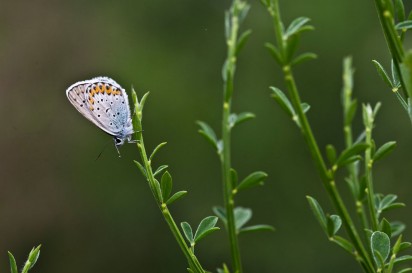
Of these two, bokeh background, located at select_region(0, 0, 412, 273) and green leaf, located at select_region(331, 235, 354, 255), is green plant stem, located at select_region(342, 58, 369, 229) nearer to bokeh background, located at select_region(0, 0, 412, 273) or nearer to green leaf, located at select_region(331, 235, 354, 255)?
green leaf, located at select_region(331, 235, 354, 255)

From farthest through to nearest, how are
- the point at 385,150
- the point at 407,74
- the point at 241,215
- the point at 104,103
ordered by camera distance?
the point at 104,103
the point at 241,215
the point at 385,150
the point at 407,74

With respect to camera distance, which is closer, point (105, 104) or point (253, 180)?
point (253, 180)

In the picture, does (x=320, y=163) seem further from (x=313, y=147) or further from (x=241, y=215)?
(x=241, y=215)

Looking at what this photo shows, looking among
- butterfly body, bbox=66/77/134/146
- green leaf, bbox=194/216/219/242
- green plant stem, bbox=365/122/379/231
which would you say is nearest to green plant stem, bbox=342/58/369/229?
green plant stem, bbox=365/122/379/231

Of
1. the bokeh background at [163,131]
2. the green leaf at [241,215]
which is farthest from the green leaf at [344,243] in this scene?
the bokeh background at [163,131]

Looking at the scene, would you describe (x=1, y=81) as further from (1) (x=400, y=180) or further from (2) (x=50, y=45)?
(1) (x=400, y=180)

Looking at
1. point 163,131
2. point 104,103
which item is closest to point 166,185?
point 104,103
